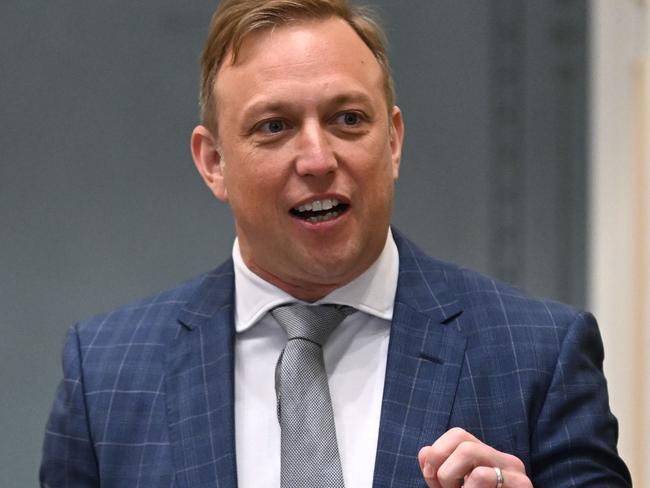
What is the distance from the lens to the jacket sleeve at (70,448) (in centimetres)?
173

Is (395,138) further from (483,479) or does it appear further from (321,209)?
(483,479)

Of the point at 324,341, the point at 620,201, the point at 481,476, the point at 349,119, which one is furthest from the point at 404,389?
the point at 620,201

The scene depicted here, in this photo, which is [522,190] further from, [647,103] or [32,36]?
Result: [32,36]

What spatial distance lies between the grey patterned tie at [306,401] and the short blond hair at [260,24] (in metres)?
0.30

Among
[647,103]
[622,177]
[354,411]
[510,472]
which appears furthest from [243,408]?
[622,177]

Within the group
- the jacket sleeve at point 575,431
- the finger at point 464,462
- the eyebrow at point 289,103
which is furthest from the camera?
the eyebrow at point 289,103

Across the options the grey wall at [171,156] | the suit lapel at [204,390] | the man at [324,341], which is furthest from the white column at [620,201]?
the suit lapel at [204,390]

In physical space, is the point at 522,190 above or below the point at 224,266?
above

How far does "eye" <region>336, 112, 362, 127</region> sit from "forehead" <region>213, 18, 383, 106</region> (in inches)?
1.6

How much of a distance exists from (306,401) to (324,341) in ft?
0.35

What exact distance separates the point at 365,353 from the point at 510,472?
33 centimetres

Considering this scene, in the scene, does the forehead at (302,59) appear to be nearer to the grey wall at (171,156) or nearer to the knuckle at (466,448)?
the knuckle at (466,448)

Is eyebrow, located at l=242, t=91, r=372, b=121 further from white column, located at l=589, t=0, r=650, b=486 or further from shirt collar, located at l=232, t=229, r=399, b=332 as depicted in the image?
white column, located at l=589, t=0, r=650, b=486

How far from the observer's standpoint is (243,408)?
1709 mm
